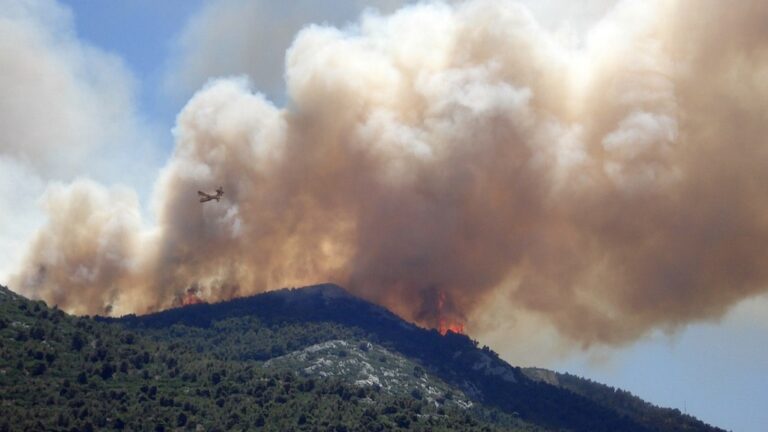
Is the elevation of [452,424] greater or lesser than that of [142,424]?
greater

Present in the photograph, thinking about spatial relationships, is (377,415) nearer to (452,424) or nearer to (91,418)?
(452,424)

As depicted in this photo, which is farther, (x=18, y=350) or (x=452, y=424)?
(x=452, y=424)

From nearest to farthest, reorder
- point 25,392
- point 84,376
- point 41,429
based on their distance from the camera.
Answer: point 41,429, point 25,392, point 84,376

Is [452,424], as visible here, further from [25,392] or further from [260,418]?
[25,392]

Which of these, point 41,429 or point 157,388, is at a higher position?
point 157,388

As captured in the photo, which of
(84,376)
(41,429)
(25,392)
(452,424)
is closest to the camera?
(41,429)

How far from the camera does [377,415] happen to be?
194500 mm

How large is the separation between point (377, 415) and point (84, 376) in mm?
46299

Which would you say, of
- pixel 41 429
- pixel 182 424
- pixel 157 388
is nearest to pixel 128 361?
pixel 157 388

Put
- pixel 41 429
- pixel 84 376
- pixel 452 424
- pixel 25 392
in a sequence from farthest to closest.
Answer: pixel 452 424
pixel 84 376
pixel 25 392
pixel 41 429

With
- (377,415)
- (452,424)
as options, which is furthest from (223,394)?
(452,424)

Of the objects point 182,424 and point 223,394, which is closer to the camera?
point 182,424

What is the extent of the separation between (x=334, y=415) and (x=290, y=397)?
32.9 ft

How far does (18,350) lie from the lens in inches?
7338
